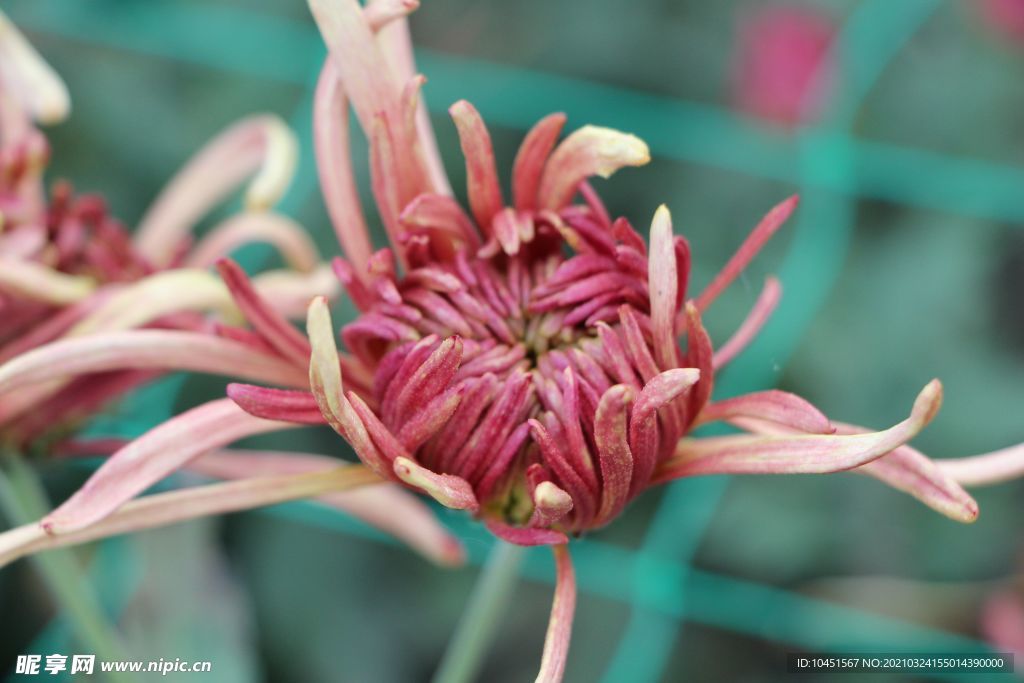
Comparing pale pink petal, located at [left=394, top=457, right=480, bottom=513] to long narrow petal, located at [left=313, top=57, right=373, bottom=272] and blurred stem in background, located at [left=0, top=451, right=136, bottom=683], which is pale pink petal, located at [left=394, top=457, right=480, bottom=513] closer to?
long narrow petal, located at [left=313, top=57, right=373, bottom=272]

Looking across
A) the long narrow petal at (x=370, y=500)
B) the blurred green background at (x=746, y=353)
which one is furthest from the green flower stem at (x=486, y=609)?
the blurred green background at (x=746, y=353)

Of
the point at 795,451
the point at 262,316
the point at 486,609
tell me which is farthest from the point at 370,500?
the point at 795,451

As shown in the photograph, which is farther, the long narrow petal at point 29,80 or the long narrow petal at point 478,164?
the long narrow petal at point 29,80

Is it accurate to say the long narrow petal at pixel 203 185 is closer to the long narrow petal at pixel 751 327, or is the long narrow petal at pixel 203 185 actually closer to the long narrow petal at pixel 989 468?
the long narrow petal at pixel 751 327

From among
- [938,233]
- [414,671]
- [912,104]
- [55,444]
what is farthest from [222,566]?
[912,104]

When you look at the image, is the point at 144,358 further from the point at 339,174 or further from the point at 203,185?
the point at 203,185

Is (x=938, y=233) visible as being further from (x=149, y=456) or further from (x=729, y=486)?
(x=149, y=456)
